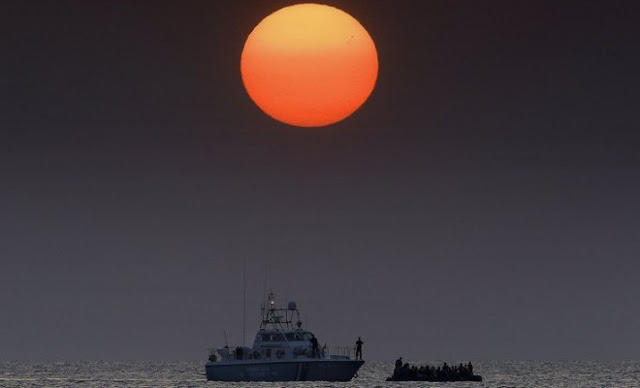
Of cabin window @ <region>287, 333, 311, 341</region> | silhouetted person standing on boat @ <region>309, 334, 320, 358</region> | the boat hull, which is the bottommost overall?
the boat hull

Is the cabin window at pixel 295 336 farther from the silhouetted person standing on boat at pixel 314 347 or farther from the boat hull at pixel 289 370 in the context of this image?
the boat hull at pixel 289 370

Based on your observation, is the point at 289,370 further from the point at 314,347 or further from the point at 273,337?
the point at 273,337

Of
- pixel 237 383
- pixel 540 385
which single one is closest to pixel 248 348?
pixel 237 383

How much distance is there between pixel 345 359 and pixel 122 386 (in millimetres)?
32940

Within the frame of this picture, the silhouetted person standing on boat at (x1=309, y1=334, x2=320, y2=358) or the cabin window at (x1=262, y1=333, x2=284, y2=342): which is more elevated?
the cabin window at (x1=262, y1=333, x2=284, y2=342)

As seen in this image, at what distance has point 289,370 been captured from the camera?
144 meters

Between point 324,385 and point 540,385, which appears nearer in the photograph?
point 324,385

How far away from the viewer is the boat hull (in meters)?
144

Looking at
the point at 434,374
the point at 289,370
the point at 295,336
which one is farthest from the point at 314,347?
the point at 434,374

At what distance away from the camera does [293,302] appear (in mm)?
148875

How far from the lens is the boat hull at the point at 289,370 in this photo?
14438 cm

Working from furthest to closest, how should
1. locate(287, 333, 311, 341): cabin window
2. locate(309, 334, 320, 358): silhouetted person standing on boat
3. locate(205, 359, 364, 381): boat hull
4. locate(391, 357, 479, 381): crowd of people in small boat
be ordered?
locate(391, 357, 479, 381): crowd of people in small boat, locate(287, 333, 311, 341): cabin window, locate(309, 334, 320, 358): silhouetted person standing on boat, locate(205, 359, 364, 381): boat hull

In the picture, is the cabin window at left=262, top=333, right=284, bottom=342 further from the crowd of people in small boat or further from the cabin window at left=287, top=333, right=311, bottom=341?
the crowd of people in small boat

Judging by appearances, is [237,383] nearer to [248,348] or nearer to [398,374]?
[248,348]
